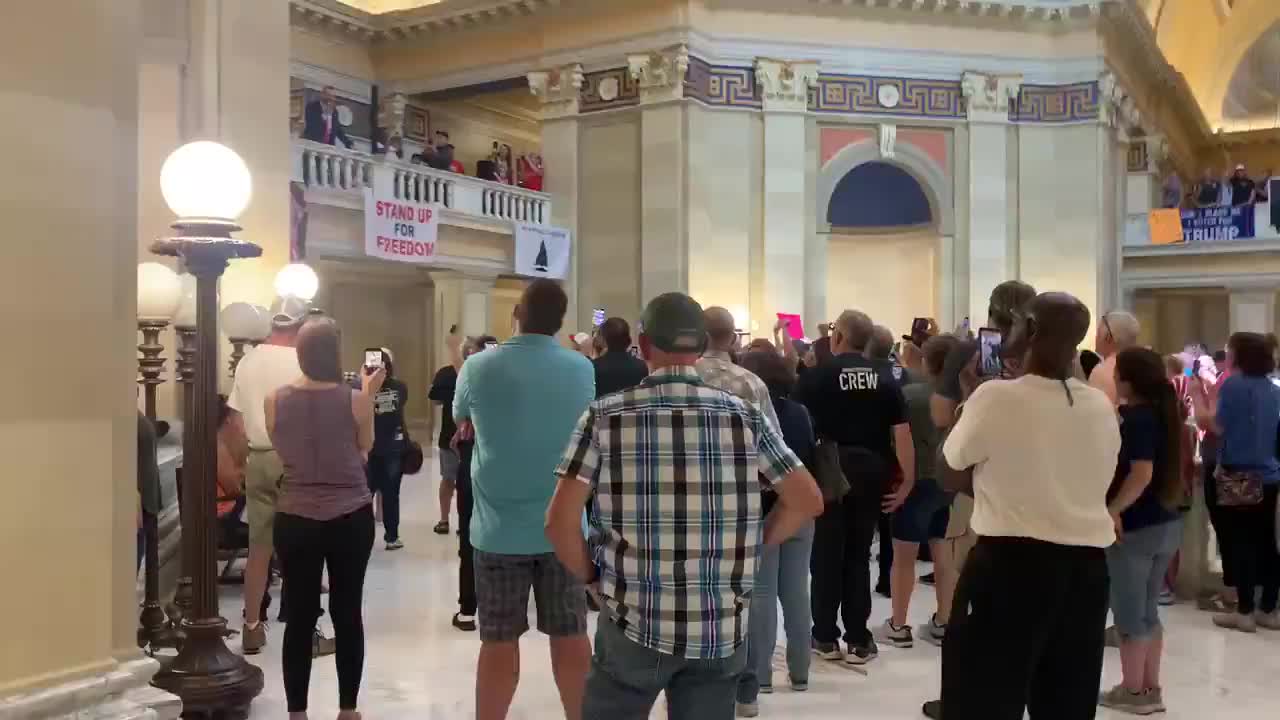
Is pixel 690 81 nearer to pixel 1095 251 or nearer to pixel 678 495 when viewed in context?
pixel 1095 251

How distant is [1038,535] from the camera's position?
3.26 metres

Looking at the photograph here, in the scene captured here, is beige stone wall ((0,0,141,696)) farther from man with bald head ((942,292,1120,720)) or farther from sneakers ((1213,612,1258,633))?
sneakers ((1213,612,1258,633))

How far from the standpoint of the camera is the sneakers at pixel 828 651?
5.95 metres

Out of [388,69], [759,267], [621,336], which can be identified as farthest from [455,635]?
[388,69]

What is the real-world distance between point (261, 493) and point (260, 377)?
665 mm

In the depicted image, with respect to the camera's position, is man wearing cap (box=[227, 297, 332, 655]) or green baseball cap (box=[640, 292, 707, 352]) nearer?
green baseball cap (box=[640, 292, 707, 352])

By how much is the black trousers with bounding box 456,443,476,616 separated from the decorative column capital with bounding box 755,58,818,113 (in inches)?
470

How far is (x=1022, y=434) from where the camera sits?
3.28 metres

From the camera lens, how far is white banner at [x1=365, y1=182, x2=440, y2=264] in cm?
1369

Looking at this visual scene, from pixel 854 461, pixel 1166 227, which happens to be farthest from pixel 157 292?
pixel 1166 227

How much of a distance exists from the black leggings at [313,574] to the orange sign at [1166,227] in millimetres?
19054

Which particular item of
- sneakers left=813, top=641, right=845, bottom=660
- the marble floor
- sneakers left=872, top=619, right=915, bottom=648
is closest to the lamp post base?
the marble floor

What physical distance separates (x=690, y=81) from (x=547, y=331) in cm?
1362

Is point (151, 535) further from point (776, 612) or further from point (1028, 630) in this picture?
point (1028, 630)
